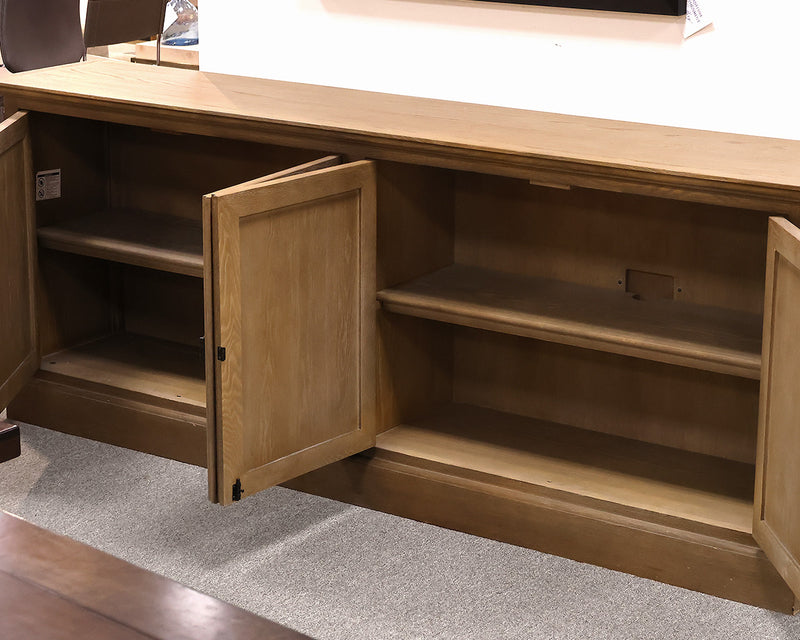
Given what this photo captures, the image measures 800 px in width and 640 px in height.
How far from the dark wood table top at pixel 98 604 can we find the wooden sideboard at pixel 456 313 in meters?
1.14

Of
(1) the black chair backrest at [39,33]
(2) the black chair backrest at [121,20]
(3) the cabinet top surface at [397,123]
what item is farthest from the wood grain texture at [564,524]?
(2) the black chair backrest at [121,20]

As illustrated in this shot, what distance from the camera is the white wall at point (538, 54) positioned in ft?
12.4

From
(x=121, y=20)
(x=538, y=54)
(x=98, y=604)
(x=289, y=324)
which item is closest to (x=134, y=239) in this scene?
(x=289, y=324)

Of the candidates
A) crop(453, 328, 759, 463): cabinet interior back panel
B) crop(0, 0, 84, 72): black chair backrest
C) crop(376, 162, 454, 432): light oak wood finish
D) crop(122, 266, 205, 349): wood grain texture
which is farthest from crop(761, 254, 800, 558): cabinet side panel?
crop(0, 0, 84, 72): black chair backrest

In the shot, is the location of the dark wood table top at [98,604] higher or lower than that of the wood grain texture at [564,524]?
higher

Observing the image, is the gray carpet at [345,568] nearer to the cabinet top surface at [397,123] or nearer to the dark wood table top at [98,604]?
the cabinet top surface at [397,123]

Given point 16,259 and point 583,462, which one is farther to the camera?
point 16,259

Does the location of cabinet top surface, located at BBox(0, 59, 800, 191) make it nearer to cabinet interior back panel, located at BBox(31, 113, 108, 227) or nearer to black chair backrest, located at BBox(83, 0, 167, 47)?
cabinet interior back panel, located at BBox(31, 113, 108, 227)

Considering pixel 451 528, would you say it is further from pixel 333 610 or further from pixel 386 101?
pixel 386 101

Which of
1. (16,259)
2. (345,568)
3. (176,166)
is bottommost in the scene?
(345,568)

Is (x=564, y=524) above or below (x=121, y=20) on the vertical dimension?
below

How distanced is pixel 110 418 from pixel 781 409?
6.07 feet

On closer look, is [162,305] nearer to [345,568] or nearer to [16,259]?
[16,259]

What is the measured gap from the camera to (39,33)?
4.57m
